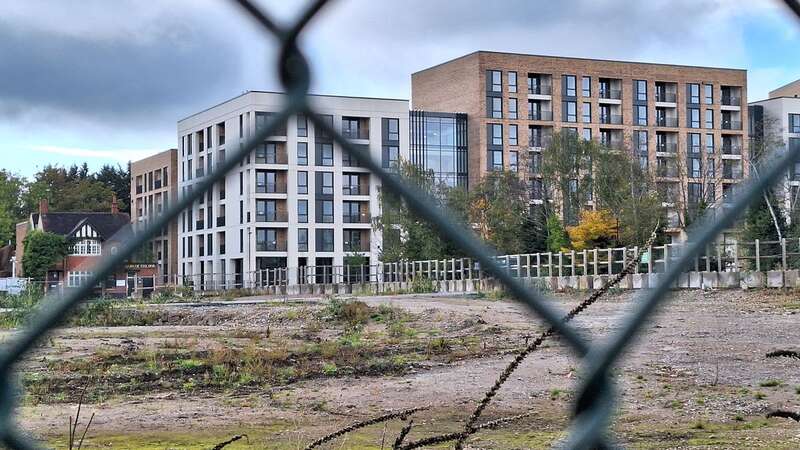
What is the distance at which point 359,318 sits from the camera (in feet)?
45.4

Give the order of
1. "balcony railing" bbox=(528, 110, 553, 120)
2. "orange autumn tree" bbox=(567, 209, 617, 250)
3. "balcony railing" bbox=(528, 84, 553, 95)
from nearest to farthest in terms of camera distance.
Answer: "orange autumn tree" bbox=(567, 209, 617, 250) < "balcony railing" bbox=(528, 110, 553, 120) < "balcony railing" bbox=(528, 84, 553, 95)

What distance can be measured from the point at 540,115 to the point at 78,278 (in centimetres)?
3650

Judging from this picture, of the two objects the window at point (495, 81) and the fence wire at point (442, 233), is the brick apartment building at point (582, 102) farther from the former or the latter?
the fence wire at point (442, 233)

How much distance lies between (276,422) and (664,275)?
5253 millimetres

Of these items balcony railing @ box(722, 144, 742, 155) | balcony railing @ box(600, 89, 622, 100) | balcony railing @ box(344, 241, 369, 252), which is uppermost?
balcony railing @ box(600, 89, 622, 100)

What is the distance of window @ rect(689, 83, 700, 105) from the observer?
37125 millimetres

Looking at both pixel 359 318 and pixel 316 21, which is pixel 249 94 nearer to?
pixel 316 21

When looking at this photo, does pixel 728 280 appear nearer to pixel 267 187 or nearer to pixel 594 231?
pixel 594 231

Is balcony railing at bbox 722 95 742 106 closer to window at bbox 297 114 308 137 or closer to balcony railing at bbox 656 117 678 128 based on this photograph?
balcony railing at bbox 656 117 678 128

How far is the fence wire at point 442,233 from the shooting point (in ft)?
1.65

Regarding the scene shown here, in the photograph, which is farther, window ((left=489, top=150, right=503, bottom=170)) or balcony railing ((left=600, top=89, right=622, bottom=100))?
balcony railing ((left=600, top=89, right=622, bottom=100))

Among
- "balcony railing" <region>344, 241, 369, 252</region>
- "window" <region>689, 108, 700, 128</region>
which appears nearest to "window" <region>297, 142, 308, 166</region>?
"balcony railing" <region>344, 241, 369, 252</region>

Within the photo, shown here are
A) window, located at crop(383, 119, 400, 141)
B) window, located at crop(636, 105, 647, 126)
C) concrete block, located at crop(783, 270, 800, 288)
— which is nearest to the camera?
window, located at crop(383, 119, 400, 141)

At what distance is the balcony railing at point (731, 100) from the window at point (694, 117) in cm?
92
